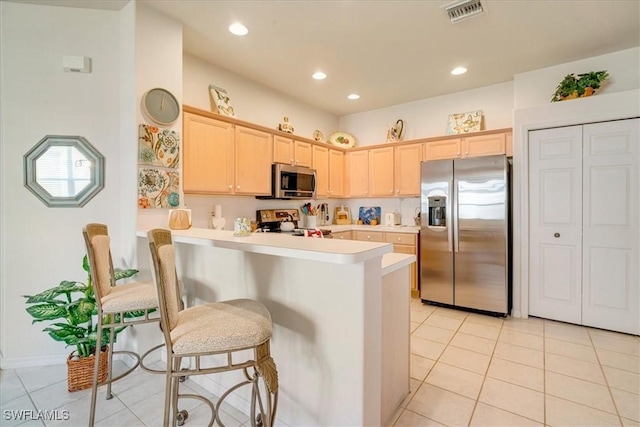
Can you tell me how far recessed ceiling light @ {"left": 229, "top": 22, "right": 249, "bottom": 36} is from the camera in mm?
2646

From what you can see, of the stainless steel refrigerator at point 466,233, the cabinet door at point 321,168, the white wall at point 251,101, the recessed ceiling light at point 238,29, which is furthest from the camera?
the cabinet door at point 321,168

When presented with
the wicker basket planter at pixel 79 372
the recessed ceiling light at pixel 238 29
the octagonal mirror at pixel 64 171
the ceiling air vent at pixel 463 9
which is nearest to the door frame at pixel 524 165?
the ceiling air vent at pixel 463 9

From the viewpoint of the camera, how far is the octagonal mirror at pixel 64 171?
2318mm

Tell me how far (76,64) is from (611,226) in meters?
5.04

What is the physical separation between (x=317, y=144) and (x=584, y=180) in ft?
10.5

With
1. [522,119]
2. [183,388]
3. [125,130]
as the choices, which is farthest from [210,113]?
[522,119]

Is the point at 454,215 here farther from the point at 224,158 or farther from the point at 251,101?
the point at 251,101

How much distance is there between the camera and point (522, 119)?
134 inches

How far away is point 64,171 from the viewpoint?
239 cm

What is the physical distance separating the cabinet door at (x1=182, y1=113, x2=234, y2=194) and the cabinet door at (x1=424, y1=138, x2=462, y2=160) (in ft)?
8.93

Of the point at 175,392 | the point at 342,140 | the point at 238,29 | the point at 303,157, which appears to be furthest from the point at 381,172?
the point at 175,392

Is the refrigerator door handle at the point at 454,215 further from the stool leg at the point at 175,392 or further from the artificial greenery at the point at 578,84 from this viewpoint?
the stool leg at the point at 175,392

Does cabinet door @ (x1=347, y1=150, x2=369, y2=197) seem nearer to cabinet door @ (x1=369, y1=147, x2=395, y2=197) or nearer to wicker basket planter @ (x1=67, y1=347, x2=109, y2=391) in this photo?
cabinet door @ (x1=369, y1=147, x2=395, y2=197)

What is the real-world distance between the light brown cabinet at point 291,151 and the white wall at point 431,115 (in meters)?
1.38
